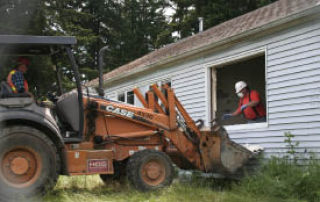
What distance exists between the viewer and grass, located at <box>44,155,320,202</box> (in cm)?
608

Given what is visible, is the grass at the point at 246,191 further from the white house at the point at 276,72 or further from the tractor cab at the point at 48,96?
the tractor cab at the point at 48,96

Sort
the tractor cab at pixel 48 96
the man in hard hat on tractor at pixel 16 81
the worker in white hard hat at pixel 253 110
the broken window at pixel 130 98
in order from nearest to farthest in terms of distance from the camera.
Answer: the tractor cab at pixel 48 96
the man in hard hat on tractor at pixel 16 81
the worker in white hard hat at pixel 253 110
the broken window at pixel 130 98

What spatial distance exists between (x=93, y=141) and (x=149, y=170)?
1025mm

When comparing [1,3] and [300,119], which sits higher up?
[1,3]

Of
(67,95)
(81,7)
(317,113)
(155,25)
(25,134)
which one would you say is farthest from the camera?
(155,25)

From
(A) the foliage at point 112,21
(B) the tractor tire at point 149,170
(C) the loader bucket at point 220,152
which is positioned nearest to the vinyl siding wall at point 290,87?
(C) the loader bucket at point 220,152

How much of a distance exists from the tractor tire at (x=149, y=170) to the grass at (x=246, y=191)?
135 millimetres

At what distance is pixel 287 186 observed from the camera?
6.48 metres

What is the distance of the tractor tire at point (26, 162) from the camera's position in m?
5.38

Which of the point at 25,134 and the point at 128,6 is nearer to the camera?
the point at 25,134

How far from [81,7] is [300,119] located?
29614 mm

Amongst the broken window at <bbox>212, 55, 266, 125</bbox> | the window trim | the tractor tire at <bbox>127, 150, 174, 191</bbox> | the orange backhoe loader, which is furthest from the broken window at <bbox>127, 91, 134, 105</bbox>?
the tractor tire at <bbox>127, 150, 174, 191</bbox>

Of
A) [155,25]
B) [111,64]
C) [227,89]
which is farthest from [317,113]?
[155,25]

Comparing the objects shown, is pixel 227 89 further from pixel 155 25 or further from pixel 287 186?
pixel 155 25
